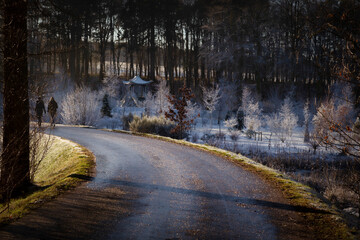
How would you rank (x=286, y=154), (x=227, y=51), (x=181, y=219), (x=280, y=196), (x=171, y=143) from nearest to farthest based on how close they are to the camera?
(x=181, y=219)
(x=280, y=196)
(x=171, y=143)
(x=286, y=154)
(x=227, y=51)

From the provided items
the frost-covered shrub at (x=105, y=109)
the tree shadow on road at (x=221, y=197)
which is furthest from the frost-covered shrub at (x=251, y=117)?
the tree shadow on road at (x=221, y=197)

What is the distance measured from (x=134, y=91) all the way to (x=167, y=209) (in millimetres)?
40049

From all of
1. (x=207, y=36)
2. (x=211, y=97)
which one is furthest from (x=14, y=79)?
(x=207, y=36)

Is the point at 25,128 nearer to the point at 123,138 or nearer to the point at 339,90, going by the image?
the point at 123,138

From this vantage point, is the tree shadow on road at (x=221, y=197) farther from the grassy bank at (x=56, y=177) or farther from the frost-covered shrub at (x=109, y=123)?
the frost-covered shrub at (x=109, y=123)

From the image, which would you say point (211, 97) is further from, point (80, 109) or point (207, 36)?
point (207, 36)

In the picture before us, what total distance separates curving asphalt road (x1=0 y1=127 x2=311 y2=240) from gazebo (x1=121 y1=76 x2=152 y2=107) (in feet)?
102

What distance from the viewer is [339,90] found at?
34.2 metres

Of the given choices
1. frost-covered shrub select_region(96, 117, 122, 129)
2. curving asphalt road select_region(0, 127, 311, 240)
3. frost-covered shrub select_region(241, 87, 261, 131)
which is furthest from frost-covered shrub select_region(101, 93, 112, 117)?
curving asphalt road select_region(0, 127, 311, 240)

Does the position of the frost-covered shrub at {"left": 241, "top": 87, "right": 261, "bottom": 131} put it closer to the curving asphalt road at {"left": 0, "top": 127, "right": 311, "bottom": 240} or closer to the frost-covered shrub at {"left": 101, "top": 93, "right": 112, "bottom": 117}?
the frost-covered shrub at {"left": 101, "top": 93, "right": 112, "bottom": 117}

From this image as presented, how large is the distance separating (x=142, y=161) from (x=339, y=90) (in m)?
31.6

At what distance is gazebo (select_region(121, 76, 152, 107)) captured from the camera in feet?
132

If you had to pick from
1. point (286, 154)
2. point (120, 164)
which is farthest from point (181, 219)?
point (286, 154)

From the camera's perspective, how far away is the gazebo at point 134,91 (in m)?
40.3
